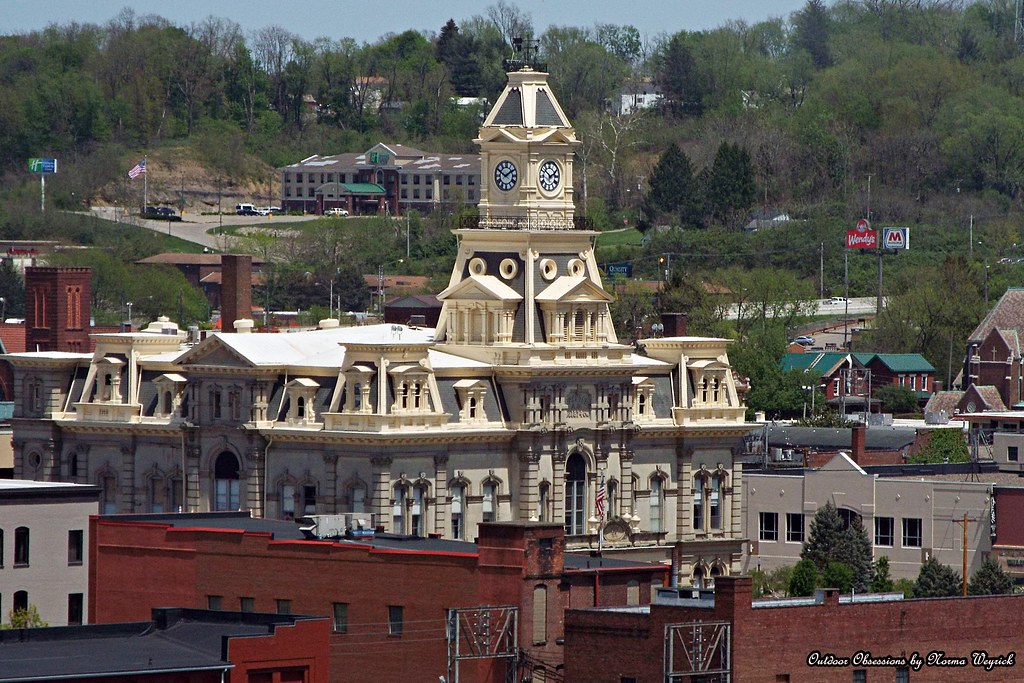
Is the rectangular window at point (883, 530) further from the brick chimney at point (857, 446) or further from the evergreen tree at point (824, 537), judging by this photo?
the brick chimney at point (857, 446)

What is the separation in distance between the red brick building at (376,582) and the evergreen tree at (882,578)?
23070mm

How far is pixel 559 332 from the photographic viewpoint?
127m

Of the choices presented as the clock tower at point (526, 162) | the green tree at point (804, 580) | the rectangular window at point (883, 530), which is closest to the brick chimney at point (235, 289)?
the clock tower at point (526, 162)

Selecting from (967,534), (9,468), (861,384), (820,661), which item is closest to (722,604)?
(820,661)

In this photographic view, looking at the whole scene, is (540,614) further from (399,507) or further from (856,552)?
(856,552)

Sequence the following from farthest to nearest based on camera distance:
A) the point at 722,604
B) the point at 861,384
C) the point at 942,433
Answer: the point at 861,384, the point at 942,433, the point at 722,604

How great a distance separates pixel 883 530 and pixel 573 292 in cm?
1539

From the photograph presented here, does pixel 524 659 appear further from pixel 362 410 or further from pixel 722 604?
pixel 362 410

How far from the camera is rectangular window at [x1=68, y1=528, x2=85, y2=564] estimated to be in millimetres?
97125

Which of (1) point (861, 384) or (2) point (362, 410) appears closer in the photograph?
(2) point (362, 410)

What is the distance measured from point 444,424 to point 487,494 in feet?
10.3

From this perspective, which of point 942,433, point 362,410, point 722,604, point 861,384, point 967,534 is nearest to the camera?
point 722,604

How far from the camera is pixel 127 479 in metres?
127

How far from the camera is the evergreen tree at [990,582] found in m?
116
